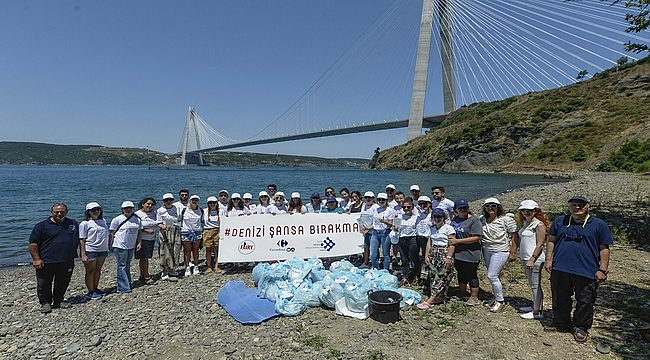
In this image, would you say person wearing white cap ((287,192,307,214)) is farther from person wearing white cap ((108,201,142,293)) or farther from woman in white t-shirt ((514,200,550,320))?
woman in white t-shirt ((514,200,550,320))

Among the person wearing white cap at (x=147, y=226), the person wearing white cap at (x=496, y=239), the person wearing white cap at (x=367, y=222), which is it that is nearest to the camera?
the person wearing white cap at (x=496, y=239)

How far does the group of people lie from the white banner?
0.82ft

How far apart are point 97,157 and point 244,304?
159885 mm

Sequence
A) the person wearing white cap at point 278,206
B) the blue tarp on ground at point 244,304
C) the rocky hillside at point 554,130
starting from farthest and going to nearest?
the rocky hillside at point 554,130, the person wearing white cap at point 278,206, the blue tarp on ground at point 244,304

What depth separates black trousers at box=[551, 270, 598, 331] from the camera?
4031mm

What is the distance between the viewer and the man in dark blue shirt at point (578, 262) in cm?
396

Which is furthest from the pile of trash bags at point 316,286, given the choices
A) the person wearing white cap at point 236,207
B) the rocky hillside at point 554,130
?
the rocky hillside at point 554,130

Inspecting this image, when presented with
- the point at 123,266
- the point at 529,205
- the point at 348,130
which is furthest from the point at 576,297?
the point at 348,130

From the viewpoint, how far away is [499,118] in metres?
56.1

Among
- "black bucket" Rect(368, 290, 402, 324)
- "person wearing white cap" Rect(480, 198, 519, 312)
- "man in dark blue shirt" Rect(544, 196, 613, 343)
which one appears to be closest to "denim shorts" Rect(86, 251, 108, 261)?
"black bucket" Rect(368, 290, 402, 324)

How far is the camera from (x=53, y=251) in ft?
17.1

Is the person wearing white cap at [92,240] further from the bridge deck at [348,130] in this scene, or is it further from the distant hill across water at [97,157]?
the distant hill across water at [97,157]

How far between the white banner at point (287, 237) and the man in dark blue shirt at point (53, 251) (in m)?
2.47

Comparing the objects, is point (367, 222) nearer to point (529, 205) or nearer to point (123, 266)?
point (529, 205)
